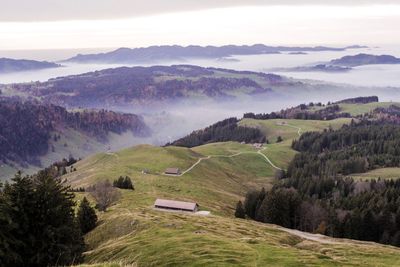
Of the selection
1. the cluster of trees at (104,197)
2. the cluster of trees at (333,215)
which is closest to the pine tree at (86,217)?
the cluster of trees at (104,197)

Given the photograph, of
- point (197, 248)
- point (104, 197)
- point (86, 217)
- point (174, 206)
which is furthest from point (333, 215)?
point (197, 248)

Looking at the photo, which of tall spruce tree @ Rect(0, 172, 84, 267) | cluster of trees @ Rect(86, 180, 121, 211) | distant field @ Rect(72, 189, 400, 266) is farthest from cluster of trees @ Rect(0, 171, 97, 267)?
cluster of trees @ Rect(86, 180, 121, 211)

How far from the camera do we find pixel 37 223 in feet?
173

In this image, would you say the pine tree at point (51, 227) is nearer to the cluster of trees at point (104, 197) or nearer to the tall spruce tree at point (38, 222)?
the tall spruce tree at point (38, 222)

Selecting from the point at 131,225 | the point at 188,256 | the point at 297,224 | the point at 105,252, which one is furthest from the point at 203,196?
the point at 188,256

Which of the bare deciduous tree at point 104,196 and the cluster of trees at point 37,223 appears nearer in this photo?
the cluster of trees at point 37,223

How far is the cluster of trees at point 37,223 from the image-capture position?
1964 inches

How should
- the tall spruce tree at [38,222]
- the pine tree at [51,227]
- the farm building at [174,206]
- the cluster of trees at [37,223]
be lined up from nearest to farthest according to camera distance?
1. the cluster of trees at [37,223]
2. the tall spruce tree at [38,222]
3. the pine tree at [51,227]
4. the farm building at [174,206]

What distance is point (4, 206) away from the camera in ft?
162

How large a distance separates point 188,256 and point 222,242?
960 cm

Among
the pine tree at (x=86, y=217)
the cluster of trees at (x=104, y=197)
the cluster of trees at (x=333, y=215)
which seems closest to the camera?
the pine tree at (x=86, y=217)

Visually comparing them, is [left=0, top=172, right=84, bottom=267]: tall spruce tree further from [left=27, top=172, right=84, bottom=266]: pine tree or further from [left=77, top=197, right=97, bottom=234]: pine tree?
[left=77, top=197, right=97, bottom=234]: pine tree

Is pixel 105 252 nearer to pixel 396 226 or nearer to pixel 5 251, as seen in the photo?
pixel 5 251

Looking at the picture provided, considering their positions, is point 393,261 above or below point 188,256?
below
